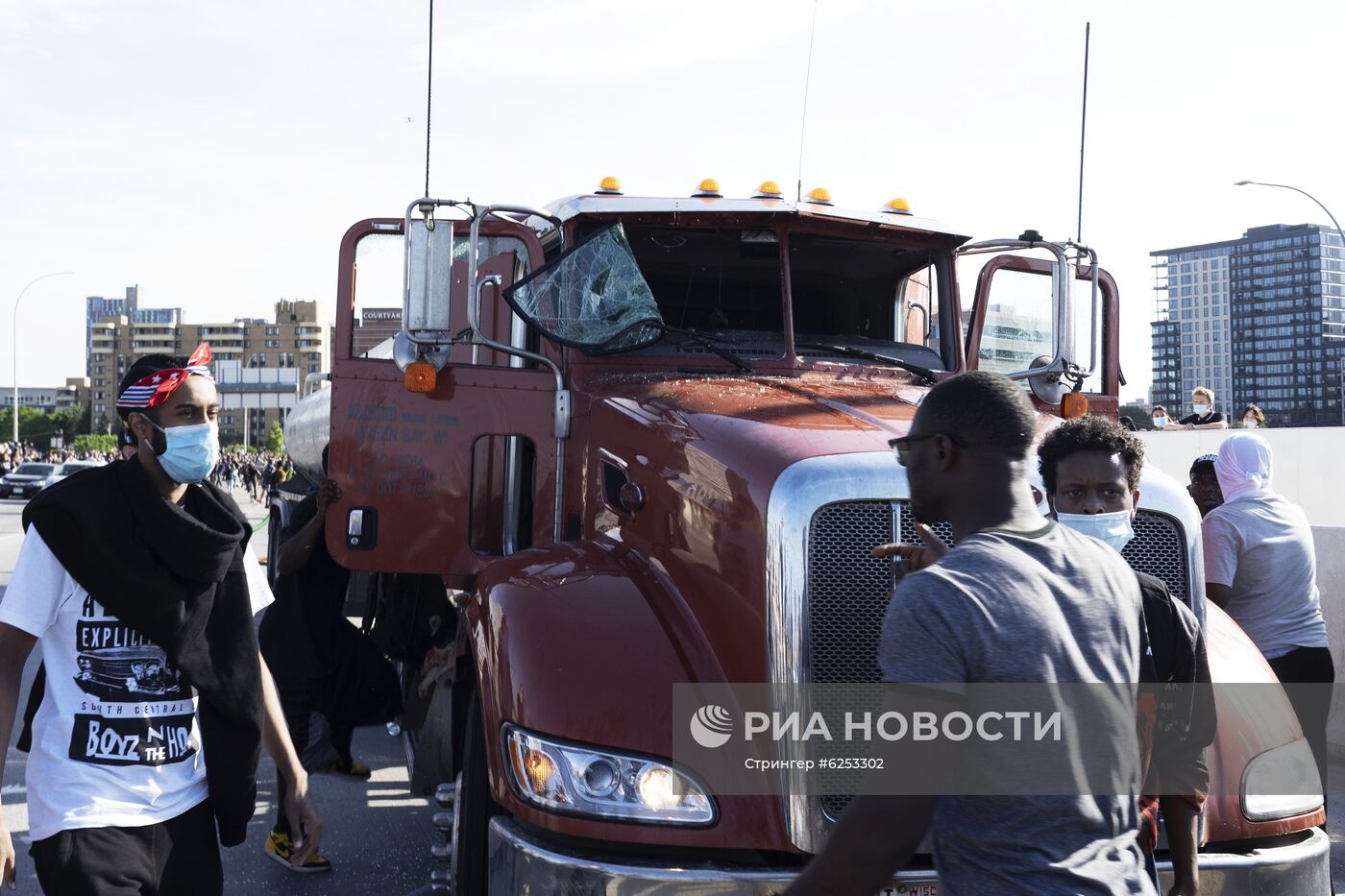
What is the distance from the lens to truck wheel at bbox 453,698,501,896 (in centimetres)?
386

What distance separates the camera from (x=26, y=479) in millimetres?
48812

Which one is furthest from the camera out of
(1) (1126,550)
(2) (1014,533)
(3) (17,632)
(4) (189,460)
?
(1) (1126,550)

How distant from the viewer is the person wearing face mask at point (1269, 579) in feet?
16.5

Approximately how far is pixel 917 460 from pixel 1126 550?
171 centimetres

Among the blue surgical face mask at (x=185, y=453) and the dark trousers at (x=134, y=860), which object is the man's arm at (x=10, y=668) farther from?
the blue surgical face mask at (x=185, y=453)

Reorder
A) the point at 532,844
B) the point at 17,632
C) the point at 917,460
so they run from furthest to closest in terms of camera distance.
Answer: the point at 532,844
the point at 17,632
the point at 917,460

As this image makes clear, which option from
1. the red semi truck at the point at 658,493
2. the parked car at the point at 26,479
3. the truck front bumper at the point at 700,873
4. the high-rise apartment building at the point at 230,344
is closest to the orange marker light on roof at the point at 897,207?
the red semi truck at the point at 658,493

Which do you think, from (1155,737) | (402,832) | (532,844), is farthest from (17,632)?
(402,832)

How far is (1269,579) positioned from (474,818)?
319 cm

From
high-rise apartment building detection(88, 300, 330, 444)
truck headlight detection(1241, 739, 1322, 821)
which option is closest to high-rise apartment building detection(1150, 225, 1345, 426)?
truck headlight detection(1241, 739, 1322, 821)

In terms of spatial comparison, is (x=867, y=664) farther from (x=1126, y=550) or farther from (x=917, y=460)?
(x=917, y=460)

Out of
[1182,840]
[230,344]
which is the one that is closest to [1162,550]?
[1182,840]

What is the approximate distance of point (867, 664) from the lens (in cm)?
336

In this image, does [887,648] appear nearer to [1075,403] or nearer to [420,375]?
[420,375]
